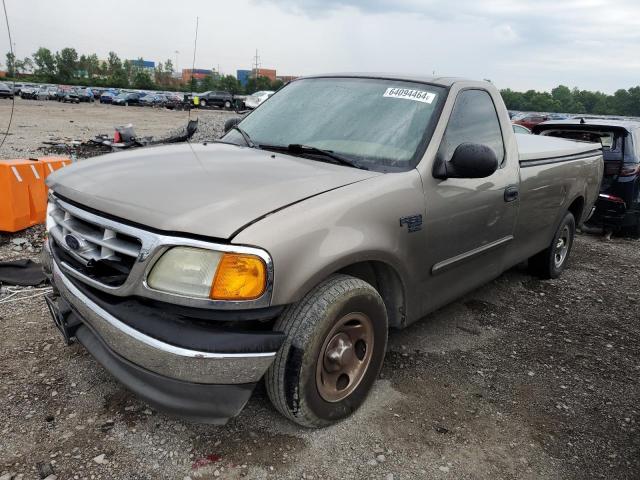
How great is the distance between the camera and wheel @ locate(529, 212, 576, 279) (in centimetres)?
495

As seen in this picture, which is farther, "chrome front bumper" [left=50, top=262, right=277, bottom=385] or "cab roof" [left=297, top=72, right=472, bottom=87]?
"cab roof" [left=297, top=72, right=472, bottom=87]

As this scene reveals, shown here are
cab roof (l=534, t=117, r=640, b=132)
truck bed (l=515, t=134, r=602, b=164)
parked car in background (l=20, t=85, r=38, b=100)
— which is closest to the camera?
truck bed (l=515, t=134, r=602, b=164)

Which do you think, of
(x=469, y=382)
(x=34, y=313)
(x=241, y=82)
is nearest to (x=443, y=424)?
(x=469, y=382)

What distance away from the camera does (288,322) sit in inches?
87.0

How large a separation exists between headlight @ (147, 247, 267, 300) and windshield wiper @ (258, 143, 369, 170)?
1036 mm

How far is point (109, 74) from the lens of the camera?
102750mm

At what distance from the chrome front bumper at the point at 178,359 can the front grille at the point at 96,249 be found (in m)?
0.18

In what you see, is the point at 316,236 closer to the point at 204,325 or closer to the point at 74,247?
the point at 204,325

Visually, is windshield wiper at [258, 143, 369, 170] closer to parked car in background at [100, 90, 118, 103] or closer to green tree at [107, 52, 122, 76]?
parked car in background at [100, 90, 118, 103]

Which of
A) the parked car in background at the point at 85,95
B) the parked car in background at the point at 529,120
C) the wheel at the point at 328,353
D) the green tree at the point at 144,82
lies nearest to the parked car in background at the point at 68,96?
the parked car in background at the point at 85,95

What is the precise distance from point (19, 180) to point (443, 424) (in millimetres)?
4769

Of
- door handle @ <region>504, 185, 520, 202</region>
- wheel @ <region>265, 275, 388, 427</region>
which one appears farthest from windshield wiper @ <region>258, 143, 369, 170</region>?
door handle @ <region>504, 185, 520, 202</region>

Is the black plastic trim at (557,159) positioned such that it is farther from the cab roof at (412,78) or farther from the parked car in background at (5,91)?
the parked car in background at (5,91)

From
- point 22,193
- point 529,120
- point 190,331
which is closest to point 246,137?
point 190,331
